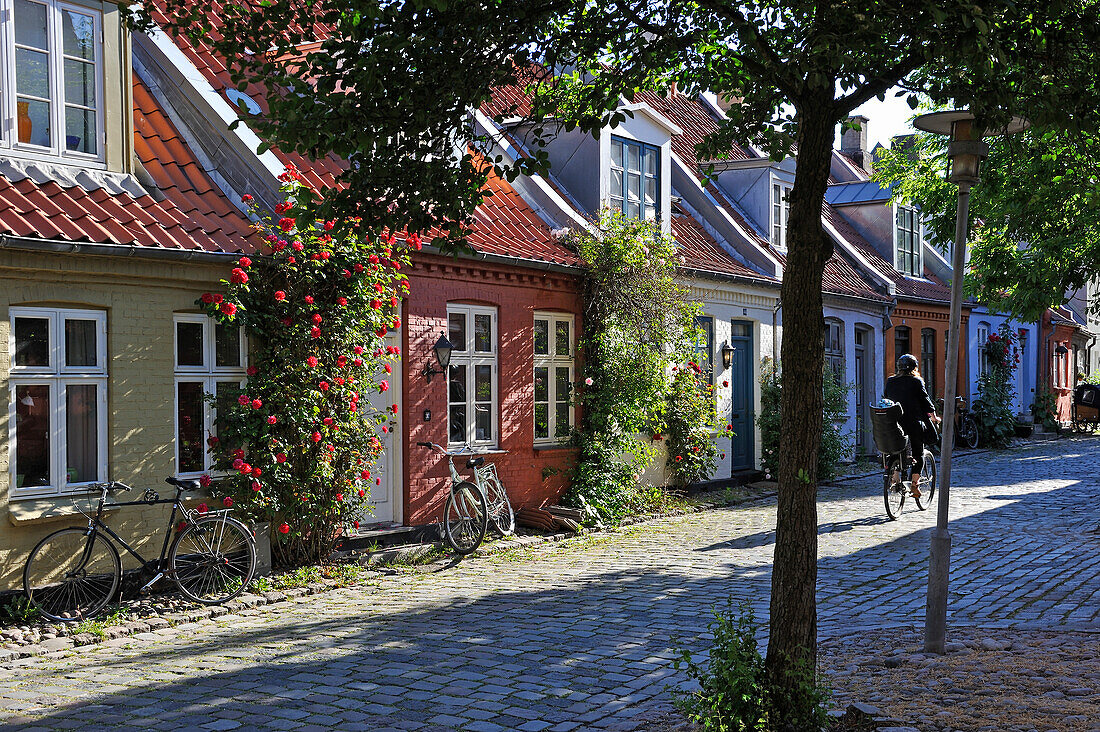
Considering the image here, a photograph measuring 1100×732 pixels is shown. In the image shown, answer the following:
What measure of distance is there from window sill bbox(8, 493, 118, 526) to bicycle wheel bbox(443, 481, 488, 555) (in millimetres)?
3694

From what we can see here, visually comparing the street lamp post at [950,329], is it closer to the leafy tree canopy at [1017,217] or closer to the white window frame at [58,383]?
the leafy tree canopy at [1017,217]

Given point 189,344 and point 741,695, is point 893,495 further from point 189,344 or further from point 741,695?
point 741,695

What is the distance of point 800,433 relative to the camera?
527 cm

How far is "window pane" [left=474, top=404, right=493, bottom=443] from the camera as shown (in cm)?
1366

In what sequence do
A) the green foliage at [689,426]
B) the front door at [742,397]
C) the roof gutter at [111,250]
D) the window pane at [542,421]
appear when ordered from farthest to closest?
the front door at [742,397]
the green foliage at [689,426]
the window pane at [542,421]
the roof gutter at [111,250]

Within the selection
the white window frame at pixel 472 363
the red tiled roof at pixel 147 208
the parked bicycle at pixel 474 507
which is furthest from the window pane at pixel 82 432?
the white window frame at pixel 472 363

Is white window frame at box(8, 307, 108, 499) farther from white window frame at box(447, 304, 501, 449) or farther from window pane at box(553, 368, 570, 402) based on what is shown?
window pane at box(553, 368, 570, 402)

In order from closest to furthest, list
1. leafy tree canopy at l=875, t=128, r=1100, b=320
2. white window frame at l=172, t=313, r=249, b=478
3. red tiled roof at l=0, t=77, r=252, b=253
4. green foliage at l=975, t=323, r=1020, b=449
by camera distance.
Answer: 1. red tiled roof at l=0, t=77, r=252, b=253
2. white window frame at l=172, t=313, r=249, b=478
3. leafy tree canopy at l=875, t=128, r=1100, b=320
4. green foliage at l=975, t=323, r=1020, b=449

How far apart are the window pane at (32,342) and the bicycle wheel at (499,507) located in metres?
4.97

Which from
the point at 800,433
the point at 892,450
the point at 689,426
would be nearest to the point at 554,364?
the point at 689,426

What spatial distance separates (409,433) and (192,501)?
2.94 metres

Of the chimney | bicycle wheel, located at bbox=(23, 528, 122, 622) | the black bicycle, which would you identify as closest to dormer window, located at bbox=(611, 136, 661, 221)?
the black bicycle

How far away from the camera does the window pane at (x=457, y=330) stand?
13288mm

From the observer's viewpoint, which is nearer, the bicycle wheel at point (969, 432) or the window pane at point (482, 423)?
A: the window pane at point (482, 423)
